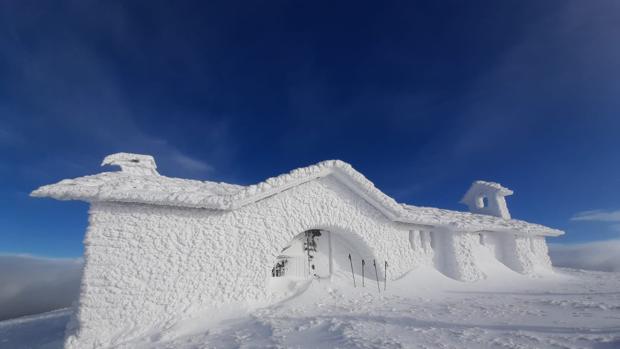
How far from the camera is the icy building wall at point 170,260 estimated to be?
761 cm

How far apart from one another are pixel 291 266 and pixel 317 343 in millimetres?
5777

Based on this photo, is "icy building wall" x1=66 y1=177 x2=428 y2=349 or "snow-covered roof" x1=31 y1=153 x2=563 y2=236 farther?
"snow-covered roof" x1=31 y1=153 x2=563 y2=236

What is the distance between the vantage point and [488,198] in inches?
786

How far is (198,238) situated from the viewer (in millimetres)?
8773

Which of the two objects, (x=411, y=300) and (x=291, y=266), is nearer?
(x=411, y=300)

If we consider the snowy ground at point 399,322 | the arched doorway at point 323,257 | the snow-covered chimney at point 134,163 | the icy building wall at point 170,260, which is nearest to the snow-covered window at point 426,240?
the snowy ground at point 399,322

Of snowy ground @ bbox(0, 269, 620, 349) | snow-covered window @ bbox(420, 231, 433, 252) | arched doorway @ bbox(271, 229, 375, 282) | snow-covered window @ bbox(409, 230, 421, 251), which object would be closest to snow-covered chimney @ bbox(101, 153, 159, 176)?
snowy ground @ bbox(0, 269, 620, 349)

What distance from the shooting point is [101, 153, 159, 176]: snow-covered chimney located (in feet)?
36.5

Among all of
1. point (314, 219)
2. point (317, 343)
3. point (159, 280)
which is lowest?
point (317, 343)

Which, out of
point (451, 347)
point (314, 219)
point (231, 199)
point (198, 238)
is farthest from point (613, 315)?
point (198, 238)

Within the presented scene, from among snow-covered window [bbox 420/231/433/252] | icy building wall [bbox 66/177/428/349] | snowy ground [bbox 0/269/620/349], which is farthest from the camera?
snow-covered window [bbox 420/231/433/252]

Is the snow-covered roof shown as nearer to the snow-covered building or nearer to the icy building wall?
the snow-covered building

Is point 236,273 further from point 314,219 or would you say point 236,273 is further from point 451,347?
point 451,347

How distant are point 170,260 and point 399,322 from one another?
20.9ft
